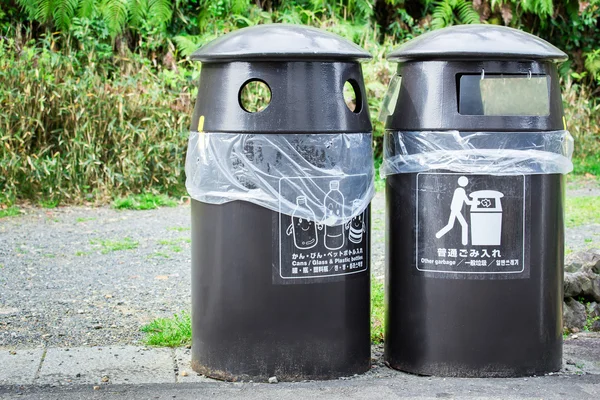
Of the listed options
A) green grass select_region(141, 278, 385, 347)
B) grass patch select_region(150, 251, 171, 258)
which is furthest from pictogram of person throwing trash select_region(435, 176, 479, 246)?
grass patch select_region(150, 251, 171, 258)

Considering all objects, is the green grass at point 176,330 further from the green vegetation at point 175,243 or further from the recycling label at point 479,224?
the green vegetation at point 175,243

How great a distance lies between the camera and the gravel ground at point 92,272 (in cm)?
462

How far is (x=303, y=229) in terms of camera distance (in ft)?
11.5

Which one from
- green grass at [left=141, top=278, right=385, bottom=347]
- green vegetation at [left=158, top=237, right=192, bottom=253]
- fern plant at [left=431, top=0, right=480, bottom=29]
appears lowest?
green grass at [left=141, top=278, right=385, bottom=347]

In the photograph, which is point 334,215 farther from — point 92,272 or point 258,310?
point 92,272

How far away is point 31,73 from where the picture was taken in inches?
343

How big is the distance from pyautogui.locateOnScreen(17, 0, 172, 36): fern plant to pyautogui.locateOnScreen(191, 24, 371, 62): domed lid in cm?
682

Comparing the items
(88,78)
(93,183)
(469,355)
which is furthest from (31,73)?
(469,355)

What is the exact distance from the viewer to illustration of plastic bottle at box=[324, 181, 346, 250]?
3.54 m

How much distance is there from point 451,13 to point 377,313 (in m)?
8.13

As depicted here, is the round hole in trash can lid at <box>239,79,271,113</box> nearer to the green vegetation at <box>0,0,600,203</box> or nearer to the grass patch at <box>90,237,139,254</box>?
the green vegetation at <box>0,0,600,203</box>

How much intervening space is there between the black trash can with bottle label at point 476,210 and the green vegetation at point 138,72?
5.13 metres

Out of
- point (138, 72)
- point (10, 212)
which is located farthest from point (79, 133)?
point (138, 72)

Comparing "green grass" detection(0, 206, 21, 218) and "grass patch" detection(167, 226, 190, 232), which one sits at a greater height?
"green grass" detection(0, 206, 21, 218)
